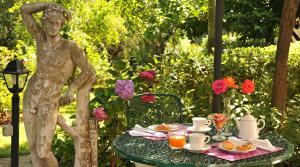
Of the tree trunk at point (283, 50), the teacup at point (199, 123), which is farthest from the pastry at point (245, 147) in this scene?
the tree trunk at point (283, 50)

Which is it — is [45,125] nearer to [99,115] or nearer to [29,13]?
[99,115]

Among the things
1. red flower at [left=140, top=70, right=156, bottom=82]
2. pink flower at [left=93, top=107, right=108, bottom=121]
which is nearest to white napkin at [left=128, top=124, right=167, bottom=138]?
pink flower at [left=93, top=107, right=108, bottom=121]

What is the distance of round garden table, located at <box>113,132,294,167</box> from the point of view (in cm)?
284

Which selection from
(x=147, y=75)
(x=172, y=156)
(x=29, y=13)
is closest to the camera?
(x=172, y=156)

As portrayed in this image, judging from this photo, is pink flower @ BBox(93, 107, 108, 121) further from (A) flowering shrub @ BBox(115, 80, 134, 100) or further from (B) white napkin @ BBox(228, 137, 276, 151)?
(B) white napkin @ BBox(228, 137, 276, 151)

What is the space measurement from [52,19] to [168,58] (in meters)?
3.28

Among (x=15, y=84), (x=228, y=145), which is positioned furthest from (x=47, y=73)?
(x=228, y=145)

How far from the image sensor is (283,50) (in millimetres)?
5441

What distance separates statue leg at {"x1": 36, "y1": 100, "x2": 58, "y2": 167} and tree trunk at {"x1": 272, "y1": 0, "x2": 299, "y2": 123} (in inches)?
116

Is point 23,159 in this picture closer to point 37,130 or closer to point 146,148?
point 37,130

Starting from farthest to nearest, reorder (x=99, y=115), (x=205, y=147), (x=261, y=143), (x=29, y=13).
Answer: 1. (x=99, y=115)
2. (x=29, y=13)
3. (x=261, y=143)
4. (x=205, y=147)

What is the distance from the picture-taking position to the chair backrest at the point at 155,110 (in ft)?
14.5

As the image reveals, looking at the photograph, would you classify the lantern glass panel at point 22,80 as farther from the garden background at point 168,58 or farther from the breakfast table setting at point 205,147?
the breakfast table setting at point 205,147

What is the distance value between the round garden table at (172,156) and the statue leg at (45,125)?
24.1 inches
